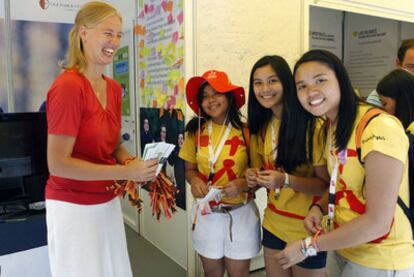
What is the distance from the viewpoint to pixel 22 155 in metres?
2.03

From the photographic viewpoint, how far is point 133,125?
12.5 ft

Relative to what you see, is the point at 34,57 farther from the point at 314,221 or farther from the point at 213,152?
the point at 314,221

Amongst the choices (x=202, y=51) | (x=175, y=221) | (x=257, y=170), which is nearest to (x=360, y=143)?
(x=257, y=170)

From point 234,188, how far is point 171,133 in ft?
4.42

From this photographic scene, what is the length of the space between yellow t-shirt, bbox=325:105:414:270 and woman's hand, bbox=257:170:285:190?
334mm

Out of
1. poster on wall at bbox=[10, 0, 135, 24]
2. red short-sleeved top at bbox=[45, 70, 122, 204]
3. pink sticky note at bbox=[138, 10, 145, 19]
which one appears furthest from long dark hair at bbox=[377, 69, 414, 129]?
poster on wall at bbox=[10, 0, 135, 24]

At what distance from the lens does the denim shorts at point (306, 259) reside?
5.51ft

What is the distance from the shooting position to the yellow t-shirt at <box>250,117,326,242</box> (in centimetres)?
170

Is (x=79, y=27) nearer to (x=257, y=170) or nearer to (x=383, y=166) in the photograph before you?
(x=257, y=170)

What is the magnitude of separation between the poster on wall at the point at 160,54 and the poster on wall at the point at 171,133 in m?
0.07

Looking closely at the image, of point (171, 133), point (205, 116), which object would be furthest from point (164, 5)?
point (205, 116)

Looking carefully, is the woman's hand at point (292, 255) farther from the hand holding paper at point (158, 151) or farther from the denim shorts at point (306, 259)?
the hand holding paper at point (158, 151)

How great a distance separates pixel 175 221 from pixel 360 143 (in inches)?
86.6

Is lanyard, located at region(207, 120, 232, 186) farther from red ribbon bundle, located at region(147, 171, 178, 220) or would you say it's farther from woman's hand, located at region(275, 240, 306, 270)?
woman's hand, located at region(275, 240, 306, 270)
